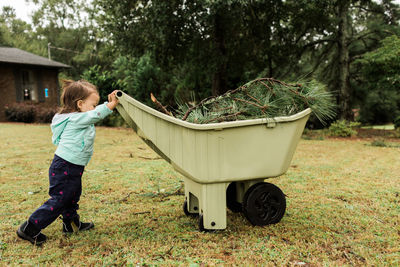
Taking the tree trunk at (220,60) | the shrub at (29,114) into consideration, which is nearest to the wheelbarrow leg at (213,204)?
the tree trunk at (220,60)

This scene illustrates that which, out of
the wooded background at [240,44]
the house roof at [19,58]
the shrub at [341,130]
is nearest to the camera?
the wooded background at [240,44]

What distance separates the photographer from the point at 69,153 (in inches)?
82.6

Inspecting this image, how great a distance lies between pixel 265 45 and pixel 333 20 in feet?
8.91

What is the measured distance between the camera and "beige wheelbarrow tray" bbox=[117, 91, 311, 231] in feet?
6.68

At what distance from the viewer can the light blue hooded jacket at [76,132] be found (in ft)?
6.80

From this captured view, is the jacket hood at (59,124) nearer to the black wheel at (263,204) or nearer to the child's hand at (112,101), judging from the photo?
the child's hand at (112,101)

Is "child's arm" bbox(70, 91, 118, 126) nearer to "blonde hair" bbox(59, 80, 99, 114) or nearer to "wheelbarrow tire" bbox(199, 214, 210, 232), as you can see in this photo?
"blonde hair" bbox(59, 80, 99, 114)

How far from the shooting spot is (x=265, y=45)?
978 centimetres

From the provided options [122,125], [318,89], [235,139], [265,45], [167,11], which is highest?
[167,11]

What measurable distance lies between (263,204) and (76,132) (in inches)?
59.3

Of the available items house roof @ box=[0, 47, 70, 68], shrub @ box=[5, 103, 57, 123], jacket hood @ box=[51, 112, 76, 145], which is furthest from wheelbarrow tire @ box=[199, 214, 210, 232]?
house roof @ box=[0, 47, 70, 68]

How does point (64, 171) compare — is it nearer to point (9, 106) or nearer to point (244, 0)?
point (244, 0)

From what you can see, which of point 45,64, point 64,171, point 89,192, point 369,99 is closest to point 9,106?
point 45,64

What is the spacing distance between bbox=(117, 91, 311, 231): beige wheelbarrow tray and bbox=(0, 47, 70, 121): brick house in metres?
15.4
